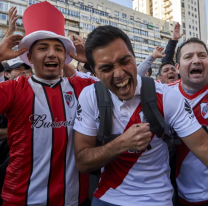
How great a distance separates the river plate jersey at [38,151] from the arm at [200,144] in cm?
115

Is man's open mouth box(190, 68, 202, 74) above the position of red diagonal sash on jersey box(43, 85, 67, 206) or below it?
above

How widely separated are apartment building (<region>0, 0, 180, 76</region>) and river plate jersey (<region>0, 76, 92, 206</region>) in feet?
106

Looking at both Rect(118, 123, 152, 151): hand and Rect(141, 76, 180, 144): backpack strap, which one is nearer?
Rect(118, 123, 152, 151): hand

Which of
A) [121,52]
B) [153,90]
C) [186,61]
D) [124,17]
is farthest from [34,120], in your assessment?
[124,17]

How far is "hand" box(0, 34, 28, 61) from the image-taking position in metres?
2.16

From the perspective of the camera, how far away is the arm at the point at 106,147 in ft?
4.73

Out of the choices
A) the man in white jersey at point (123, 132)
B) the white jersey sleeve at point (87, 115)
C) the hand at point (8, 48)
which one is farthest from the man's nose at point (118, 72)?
the hand at point (8, 48)

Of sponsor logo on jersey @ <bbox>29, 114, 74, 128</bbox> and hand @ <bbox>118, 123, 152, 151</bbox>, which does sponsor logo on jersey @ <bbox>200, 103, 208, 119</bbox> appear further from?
sponsor logo on jersey @ <bbox>29, 114, 74, 128</bbox>

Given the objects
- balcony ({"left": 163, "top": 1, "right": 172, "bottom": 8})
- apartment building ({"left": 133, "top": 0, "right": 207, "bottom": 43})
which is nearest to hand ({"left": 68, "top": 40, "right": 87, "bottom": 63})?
apartment building ({"left": 133, "top": 0, "right": 207, "bottom": 43})

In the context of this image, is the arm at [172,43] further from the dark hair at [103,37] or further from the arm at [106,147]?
the arm at [106,147]

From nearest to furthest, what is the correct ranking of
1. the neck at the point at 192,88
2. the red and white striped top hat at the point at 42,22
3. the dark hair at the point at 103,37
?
the dark hair at the point at 103,37 < the red and white striped top hat at the point at 42,22 < the neck at the point at 192,88

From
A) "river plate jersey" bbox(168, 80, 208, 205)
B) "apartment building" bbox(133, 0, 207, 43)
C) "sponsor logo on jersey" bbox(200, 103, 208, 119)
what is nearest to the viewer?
"river plate jersey" bbox(168, 80, 208, 205)

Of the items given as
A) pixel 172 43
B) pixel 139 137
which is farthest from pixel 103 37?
pixel 172 43

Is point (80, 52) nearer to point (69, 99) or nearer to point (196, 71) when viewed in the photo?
point (69, 99)
